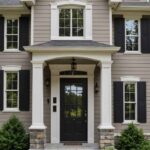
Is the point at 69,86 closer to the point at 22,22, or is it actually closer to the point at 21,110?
the point at 21,110

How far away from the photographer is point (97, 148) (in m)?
15.4

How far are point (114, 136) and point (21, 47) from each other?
16.1ft

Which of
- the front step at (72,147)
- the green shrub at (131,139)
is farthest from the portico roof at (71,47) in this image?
the front step at (72,147)

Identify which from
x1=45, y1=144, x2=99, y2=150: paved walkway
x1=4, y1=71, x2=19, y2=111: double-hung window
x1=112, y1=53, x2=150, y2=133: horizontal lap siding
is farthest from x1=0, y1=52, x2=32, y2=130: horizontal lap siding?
x1=112, y1=53, x2=150, y2=133: horizontal lap siding

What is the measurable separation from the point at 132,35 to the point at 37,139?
555cm

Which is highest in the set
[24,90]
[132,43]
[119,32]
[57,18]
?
[57,18]

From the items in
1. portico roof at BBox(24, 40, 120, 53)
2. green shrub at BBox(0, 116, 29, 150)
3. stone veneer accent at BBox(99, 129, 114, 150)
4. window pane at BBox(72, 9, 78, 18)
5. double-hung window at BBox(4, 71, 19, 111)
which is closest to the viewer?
stone veneer accent at BBox(99, 129, 114, 150)

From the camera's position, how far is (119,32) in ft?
55.3

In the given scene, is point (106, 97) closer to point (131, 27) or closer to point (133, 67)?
point (133, 67)

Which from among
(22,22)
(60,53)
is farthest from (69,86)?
(22,22)

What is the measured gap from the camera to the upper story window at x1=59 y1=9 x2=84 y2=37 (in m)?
16.3

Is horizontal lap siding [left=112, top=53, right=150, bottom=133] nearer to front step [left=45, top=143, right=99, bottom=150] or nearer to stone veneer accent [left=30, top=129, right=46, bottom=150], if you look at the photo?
front step [left=45, top=143, right=99, bottom=150]

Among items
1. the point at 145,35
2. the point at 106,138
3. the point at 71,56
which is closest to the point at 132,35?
the point at 145,35

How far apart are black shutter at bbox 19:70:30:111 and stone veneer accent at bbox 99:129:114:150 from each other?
3.20 meters
